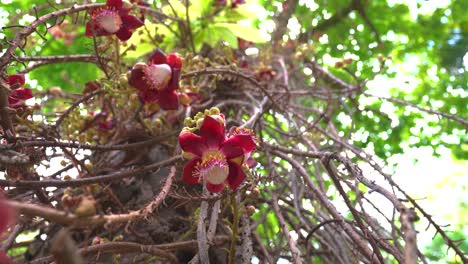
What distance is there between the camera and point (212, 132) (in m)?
0.84

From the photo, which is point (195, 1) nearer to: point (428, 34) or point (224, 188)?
point (224, 188)

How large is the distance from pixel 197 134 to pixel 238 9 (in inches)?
38.5

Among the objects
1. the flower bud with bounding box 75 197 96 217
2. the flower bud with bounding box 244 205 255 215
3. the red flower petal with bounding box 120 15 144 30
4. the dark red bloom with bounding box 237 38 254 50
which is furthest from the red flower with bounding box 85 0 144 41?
the dark red bloom with bounding box 237 38 254 50

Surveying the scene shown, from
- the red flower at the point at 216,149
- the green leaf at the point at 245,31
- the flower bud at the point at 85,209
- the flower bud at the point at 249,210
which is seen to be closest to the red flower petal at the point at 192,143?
the red flower at the point at 216,149

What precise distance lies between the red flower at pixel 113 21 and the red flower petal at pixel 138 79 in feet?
0.44

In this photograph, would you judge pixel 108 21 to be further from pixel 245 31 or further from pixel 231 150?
pixel 245 31

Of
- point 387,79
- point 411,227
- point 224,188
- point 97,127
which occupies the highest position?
point 387,79

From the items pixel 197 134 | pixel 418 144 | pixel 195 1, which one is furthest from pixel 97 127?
pixel 418 144

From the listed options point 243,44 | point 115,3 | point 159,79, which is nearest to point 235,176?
point 159,79

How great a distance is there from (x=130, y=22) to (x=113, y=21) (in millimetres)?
63

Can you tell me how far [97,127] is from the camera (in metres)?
1.47

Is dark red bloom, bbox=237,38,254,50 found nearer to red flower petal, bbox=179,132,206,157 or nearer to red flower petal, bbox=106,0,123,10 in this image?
red flower petal, bbox=106,0,123,10

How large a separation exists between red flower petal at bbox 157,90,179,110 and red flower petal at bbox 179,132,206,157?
272mm

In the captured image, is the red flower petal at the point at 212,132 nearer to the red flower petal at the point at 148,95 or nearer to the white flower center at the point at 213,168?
the white flower center at the point at 213,168
